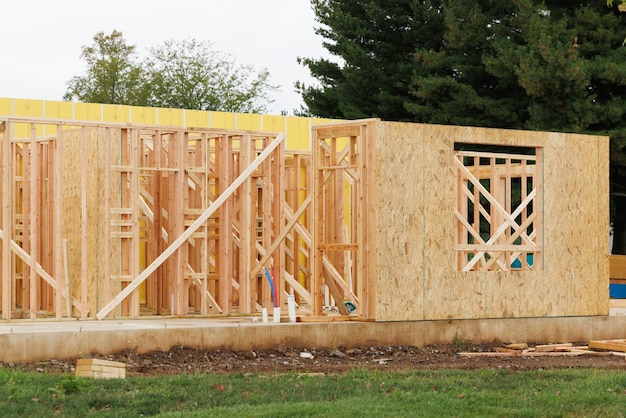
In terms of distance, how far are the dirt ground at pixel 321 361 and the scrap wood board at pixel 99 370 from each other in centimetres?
42

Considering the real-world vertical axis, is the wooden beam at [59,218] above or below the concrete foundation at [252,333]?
above

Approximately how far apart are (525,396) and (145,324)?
601cm

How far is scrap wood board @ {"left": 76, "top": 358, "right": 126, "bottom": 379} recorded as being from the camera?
11.3 meters

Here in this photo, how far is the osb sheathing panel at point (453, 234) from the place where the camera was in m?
15.7

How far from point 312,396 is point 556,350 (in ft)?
20.2

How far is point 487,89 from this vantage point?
2967 cm

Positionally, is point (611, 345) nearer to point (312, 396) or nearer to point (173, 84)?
point (312, 396)

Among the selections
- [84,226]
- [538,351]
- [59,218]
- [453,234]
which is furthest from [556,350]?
[59,218]

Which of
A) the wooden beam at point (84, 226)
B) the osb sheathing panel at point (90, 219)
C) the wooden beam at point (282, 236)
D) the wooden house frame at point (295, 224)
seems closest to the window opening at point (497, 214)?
the wooden house frame at point (295, 224)

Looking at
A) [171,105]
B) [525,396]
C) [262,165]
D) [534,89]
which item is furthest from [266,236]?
[171,105]

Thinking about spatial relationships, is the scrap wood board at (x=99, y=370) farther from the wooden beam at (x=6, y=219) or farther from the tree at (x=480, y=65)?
the tree at (x=480, y=65)

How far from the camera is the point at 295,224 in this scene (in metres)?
17.1

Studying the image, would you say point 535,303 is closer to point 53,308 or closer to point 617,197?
point 53,308

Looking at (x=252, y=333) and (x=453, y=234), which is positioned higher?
(x=453, y=234)
